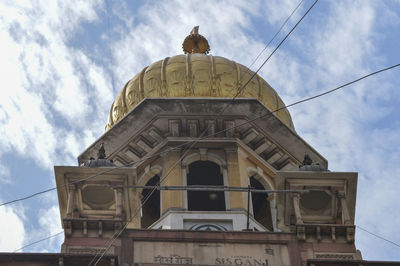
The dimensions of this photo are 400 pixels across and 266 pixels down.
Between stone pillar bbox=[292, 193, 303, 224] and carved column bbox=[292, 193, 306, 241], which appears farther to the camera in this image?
stone pillar bbox=[292, 193, 303, 224]

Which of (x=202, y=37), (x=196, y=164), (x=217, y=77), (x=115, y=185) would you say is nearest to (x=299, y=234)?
(x=115, y=185)

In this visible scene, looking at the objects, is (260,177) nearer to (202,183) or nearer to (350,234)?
(202,183)

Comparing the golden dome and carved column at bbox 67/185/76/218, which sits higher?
the golden dome

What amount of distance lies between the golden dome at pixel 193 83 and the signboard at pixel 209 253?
996 cm

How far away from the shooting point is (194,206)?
1364 inches

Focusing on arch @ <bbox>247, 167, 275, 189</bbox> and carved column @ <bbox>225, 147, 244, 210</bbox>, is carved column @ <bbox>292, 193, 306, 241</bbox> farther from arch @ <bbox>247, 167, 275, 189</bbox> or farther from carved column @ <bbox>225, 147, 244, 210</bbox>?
arch @ <bbox>247, 167, 275, 189</bbox>

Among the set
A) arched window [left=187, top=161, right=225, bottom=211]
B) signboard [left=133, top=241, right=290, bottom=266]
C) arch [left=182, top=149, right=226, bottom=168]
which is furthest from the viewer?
arched window [left=187, top=161, right=225, bottom=211]

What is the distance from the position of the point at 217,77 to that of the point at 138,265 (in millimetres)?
12047

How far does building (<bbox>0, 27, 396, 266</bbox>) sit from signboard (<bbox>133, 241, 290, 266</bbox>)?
0.09 ft

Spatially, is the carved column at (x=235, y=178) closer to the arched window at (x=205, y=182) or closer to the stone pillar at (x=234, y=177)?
the stone pillar at (x=234, y=177)

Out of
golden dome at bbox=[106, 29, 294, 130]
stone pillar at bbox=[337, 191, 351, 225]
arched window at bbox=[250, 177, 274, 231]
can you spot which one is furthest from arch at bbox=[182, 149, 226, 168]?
stone pillar at bbox=[337, 191, 351, 225]

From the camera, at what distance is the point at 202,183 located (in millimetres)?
33656

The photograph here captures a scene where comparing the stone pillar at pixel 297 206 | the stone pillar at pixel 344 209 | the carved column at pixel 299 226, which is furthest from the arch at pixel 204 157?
the carved column at pixel 299 226

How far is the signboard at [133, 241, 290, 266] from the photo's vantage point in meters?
24.5
